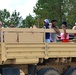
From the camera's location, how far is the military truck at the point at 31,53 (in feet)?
38.9

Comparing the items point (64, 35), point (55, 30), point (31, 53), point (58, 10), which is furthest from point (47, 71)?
point (58, 10)

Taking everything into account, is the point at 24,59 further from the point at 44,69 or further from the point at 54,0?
the point at 54,0

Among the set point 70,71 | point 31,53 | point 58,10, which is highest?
point 58,10

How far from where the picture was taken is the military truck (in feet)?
38.9

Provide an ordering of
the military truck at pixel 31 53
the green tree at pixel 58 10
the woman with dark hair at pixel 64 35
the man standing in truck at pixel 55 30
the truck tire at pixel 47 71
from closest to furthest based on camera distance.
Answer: the military truck at pixel 31 53 < the truck tire at pixel 47 71 < the man standing in truck at pixel 55 30 < the woman with dark hair at pixel 64 35 < the green tree at pixel 58 10

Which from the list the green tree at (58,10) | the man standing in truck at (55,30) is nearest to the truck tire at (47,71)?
the man standing in truck at (55,30)

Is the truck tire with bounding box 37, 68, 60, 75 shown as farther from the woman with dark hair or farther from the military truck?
the woman with dark hair

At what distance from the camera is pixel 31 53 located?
12.2 m

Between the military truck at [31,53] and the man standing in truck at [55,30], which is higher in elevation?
the man standing in truck at [55,30]

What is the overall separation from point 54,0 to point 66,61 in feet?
95.8

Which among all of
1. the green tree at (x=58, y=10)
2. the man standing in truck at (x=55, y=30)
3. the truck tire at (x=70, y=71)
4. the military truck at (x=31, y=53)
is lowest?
the truck tire at (x=70, y=71)

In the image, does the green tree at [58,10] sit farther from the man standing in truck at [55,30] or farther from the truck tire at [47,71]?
the truck tire at [47,71]

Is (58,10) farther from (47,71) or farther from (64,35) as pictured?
(47,71)

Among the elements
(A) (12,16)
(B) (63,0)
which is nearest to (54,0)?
(B) (63,0)
